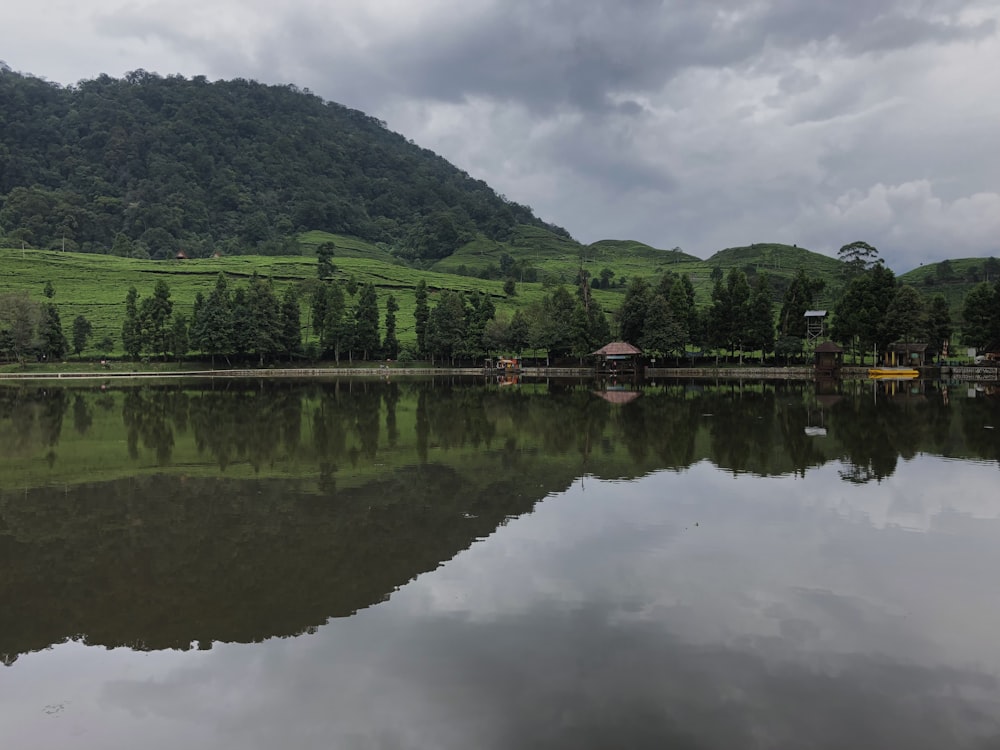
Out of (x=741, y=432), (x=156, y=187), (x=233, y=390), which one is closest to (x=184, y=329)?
(x=233, y=390)

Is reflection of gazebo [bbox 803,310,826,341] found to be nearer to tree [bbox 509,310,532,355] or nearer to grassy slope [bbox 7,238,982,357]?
grassy slope [bbox 7,238,982,357]

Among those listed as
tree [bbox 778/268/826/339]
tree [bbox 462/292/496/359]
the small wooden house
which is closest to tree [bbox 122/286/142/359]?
tree [bbox 462/292/496/359]

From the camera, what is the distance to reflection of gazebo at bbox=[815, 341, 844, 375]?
57.1 m

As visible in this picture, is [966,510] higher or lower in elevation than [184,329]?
lower

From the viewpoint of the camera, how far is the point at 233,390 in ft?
152

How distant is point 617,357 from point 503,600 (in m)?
58.4

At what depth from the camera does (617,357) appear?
6569 cm

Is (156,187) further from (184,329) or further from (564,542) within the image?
(564,542)

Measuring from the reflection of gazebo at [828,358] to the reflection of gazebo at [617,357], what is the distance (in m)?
15.1

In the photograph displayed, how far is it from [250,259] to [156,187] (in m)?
87.3

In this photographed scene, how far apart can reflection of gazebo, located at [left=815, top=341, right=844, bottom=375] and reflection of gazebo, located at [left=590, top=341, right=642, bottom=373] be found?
15066 mm

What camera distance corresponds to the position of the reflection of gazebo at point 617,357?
63.7m

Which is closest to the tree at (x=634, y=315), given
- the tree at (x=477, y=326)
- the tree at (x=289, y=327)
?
the tree at (x=477, y=326)

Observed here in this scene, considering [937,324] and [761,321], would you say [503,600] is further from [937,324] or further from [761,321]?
[937,324]
